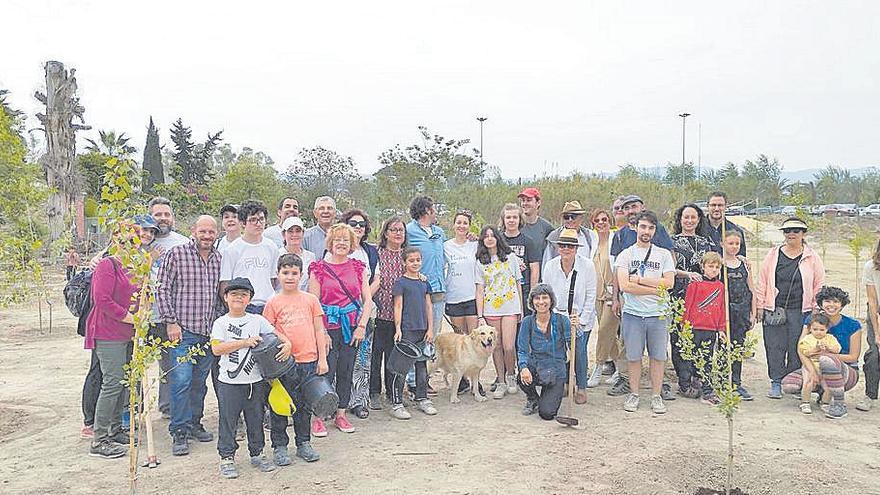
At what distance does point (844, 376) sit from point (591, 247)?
2.66 meters

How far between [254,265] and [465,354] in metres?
2.23

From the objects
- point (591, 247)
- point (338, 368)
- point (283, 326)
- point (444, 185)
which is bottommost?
point (338, 368)

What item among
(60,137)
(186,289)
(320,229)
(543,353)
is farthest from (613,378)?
(60,137)

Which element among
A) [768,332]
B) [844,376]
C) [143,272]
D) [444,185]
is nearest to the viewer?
[143,272]

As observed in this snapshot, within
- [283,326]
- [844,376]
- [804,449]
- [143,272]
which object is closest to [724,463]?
[804,449]

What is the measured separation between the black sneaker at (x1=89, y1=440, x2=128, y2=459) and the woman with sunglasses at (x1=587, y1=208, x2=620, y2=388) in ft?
15.0

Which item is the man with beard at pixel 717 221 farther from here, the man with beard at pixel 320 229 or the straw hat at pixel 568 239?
the man with beard at pixel 320 229

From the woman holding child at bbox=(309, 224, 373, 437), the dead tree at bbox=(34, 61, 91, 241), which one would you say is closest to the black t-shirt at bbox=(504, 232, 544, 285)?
the woman holding child at bbox=(309, 224, 373, 437)

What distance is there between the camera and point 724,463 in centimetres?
514

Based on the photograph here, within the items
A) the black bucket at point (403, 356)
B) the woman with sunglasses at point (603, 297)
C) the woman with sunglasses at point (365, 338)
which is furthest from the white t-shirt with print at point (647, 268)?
the woman with sunglasses at point (365, 338)

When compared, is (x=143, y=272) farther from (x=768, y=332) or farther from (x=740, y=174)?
(x=740, y=174)

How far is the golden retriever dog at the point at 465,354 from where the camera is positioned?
6.59 metres

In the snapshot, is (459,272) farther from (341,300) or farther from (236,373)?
(236,373)

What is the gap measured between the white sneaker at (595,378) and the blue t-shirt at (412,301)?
7.10 ft
